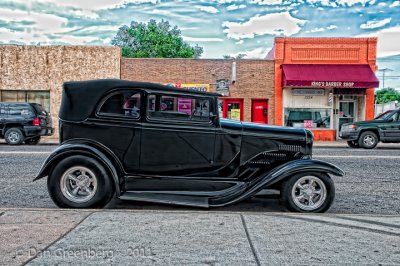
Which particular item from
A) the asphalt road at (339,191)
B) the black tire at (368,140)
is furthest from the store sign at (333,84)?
the asphalt road at (339,191)

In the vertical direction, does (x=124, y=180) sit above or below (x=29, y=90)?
below

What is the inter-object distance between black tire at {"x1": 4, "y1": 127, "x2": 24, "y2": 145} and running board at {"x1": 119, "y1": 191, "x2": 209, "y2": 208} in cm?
1412

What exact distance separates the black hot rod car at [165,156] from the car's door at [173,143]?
0.05ft

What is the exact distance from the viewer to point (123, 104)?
5.82 metres

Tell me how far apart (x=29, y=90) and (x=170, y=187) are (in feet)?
68.2

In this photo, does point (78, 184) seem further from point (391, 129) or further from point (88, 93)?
point (391, 129)

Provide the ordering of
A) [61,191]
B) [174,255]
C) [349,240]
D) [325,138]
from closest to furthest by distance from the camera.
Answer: [174,255]
[349,240]
[61,191]
[325,138]

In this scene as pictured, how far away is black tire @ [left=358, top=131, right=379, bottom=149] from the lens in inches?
686

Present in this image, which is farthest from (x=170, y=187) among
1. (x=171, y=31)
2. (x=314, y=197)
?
(x=171, y=31)

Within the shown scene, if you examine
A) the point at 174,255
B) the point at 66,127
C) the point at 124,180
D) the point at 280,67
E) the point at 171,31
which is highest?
the point at 171,31

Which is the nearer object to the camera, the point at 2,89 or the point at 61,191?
Result: the point at 61,191

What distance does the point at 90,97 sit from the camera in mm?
5844

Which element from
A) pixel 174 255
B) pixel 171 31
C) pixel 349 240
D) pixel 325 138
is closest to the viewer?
pixel 174 255

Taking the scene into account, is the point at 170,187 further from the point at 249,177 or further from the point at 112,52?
the point at 112,52
